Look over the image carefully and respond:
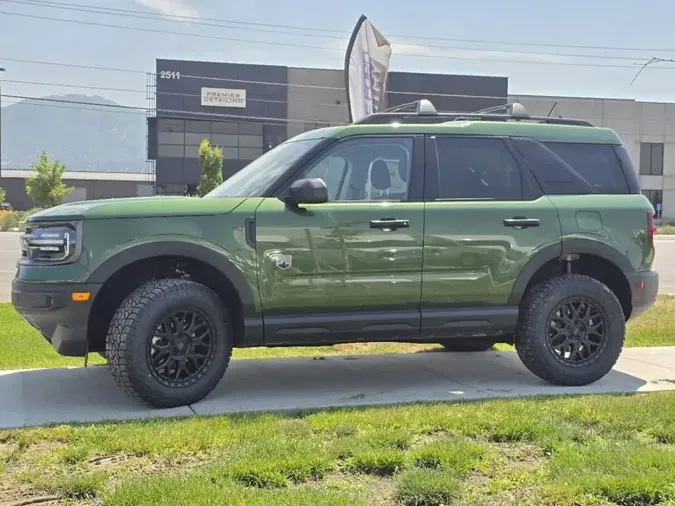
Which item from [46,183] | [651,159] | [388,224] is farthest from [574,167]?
[651,159]

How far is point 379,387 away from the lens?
5926mm

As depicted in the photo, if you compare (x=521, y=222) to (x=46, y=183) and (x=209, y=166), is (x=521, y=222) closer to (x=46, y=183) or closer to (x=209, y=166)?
(x=46, y=183)

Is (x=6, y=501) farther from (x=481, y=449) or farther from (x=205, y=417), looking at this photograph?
(x=481, y=449)

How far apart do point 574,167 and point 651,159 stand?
190 feet

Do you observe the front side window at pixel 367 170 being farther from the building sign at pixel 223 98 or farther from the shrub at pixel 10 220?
the building sign at pixel 223 98

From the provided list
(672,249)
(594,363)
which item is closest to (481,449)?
(594,363)

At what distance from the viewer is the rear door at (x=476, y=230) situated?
5652 mm

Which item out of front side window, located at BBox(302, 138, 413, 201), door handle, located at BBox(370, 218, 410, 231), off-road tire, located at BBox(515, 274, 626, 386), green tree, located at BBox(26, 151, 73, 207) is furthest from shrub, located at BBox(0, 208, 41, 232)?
off-road tire, located at BBox(515, 274, 626, 386)

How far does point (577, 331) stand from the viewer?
606cm

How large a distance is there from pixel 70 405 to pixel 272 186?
2.06 metres

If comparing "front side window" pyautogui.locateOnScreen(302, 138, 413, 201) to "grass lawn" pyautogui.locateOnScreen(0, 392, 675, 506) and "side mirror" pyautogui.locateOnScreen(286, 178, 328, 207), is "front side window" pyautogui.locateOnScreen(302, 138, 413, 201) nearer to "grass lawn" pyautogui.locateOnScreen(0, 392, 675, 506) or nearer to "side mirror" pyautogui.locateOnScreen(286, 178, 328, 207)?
"side mirror" pyautogui.locateOnScreen(286, 178, 328, 207)

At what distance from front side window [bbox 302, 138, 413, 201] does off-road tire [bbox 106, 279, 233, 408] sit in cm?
121

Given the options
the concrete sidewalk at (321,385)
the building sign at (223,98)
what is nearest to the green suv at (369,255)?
the concrete sidewalk at (321,385)

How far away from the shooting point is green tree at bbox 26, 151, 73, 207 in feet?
129
